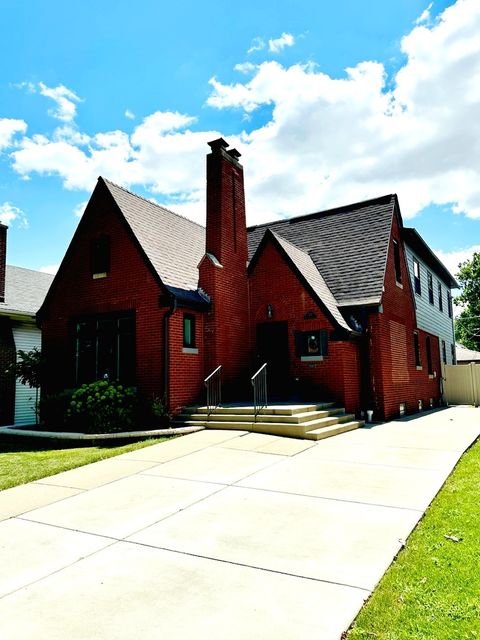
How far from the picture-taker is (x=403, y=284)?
56.9 ft

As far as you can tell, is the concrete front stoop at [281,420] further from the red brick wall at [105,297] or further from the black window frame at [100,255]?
the black window frame at [100,255]

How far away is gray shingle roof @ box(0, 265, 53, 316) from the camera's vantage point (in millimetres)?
16562

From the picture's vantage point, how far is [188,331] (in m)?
12.8

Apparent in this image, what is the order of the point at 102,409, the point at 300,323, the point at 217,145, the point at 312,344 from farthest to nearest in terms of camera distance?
the point at 217,145 < the point at 300,323 < the point at 312,344 < the point at 102,409

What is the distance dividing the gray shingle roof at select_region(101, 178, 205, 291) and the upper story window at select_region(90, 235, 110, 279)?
109 cm

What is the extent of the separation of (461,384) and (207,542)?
20258 mm

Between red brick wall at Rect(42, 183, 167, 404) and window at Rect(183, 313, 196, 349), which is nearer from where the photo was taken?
red brick wall at Rect(42, 183, 167, 404)

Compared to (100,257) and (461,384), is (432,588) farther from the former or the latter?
(461,384)

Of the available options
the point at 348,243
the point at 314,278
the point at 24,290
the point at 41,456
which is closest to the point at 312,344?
the point at 314,278

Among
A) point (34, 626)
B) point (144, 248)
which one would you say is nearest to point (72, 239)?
point (144, 248)

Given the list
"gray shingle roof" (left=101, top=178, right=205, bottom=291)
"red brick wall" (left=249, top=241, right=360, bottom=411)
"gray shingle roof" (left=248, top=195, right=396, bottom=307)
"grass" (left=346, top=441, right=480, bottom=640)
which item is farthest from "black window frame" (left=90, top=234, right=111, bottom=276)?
"grass" (left=346, top=441, right=480, bottom=640)

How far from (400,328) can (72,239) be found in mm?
11463

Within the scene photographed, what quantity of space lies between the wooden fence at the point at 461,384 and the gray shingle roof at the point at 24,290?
1838cm

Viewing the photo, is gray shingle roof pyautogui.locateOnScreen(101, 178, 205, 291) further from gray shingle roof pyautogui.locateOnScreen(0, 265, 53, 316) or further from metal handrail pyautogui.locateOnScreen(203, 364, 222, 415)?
gray shingle roof pyautogui.locateOnScreen(0, 265, 53, 316)
